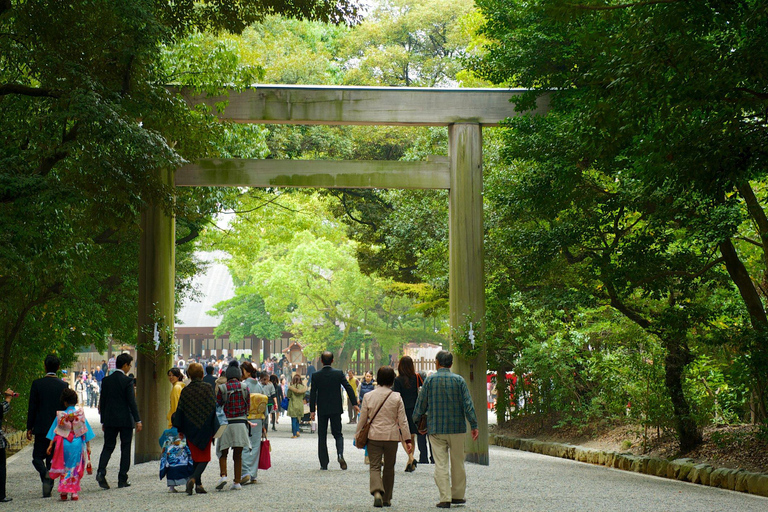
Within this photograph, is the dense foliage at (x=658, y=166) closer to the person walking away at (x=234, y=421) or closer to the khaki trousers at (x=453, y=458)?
the khaki trousers at (x=453, y=458)

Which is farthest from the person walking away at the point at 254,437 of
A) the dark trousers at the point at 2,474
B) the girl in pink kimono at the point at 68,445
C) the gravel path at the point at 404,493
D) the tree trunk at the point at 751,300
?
the tree trunk at the point at 751,300

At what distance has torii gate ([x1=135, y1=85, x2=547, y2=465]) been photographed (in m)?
12.8

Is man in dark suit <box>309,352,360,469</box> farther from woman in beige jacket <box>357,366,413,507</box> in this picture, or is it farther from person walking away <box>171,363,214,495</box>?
woman in beige jacket <box>357,366,413,507</box>

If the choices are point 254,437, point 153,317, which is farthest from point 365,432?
point 153,317

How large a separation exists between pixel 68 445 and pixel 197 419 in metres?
1.38

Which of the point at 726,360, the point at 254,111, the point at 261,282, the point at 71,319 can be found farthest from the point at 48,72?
the point at 261,282

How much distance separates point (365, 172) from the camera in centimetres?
1325

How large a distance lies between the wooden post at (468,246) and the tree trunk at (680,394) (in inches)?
109

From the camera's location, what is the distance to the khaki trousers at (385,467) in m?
8.04

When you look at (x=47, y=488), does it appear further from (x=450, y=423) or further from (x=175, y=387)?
(x=450, y=423)

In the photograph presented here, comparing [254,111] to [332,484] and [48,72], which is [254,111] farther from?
[332,484]

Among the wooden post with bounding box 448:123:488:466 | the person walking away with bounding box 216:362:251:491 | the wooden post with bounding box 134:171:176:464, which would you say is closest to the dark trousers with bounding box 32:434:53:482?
the person walking away with bounding box 216:362:251:491

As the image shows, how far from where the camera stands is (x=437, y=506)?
7969 mm

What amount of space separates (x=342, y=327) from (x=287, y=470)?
117 ft
